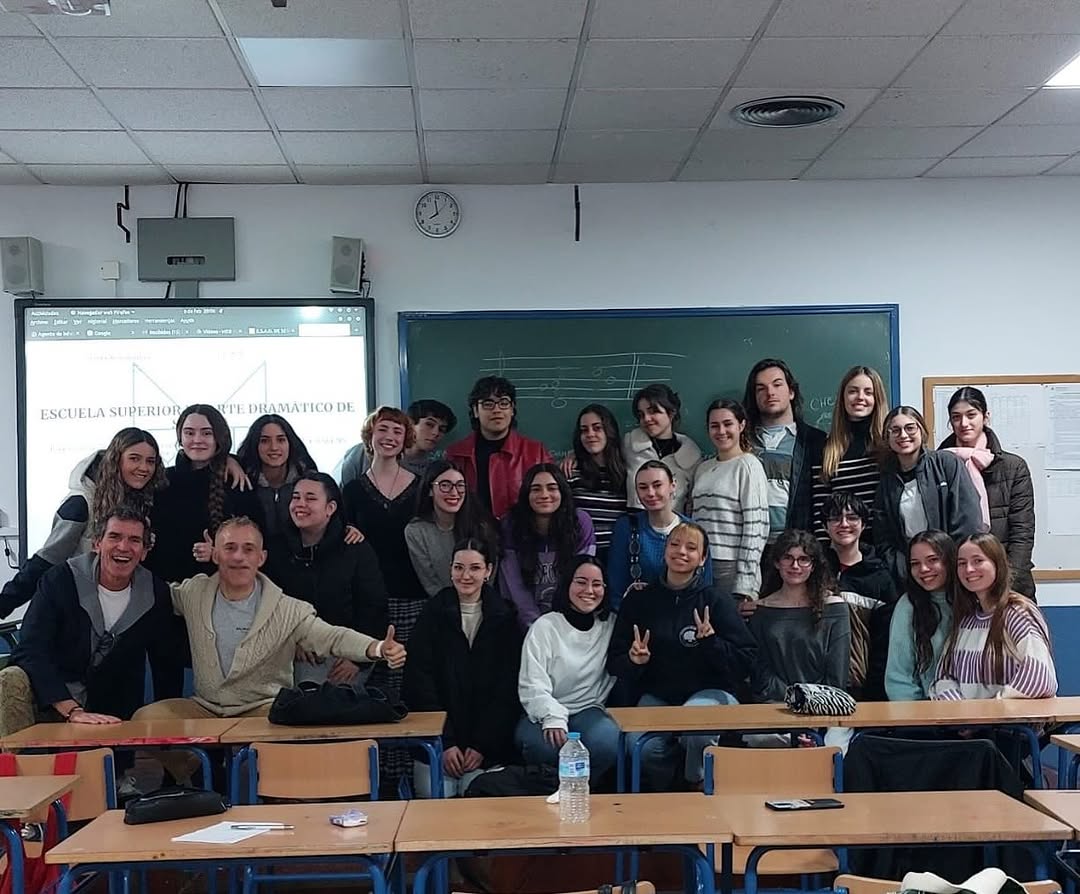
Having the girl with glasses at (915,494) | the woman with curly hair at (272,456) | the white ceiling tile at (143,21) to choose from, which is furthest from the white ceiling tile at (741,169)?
the white ceiling tile at (143,21)

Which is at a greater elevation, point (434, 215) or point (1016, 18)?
point (1016, 18)

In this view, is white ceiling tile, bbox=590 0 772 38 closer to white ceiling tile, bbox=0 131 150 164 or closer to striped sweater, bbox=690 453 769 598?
striped sweater, bbox=690 453 769 598


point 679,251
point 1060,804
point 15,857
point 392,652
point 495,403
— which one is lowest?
point 15,857

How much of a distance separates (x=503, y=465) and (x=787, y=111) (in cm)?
201

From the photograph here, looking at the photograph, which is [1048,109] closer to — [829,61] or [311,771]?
[829,61]

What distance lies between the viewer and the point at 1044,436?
6309mm

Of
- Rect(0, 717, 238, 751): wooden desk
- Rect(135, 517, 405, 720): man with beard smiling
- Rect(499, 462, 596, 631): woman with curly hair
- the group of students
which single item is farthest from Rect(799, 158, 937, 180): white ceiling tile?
Rect(0, 717, 238, 751): wooden desk

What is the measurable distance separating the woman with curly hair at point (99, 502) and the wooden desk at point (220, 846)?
2084mm

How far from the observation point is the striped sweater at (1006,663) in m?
4.51

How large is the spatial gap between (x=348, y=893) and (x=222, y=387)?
9.24 feet

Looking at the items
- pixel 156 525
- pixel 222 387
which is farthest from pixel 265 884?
pixel 222 387

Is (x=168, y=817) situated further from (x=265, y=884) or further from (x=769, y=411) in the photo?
(x=769, y=411)

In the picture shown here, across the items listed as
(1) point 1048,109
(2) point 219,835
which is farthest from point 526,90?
(2) point 219,835

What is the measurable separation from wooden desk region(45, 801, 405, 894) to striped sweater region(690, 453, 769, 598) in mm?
2498
